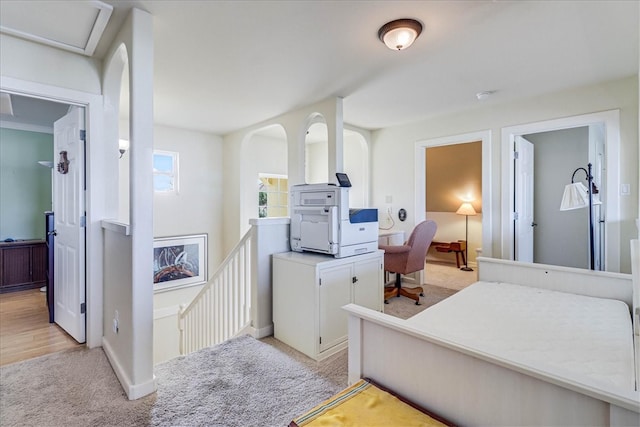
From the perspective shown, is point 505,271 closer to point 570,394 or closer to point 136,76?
point 570,394

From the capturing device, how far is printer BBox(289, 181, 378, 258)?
2818 millimetres

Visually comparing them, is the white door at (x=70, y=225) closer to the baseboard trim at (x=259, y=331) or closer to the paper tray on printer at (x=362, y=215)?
the baseboard trim at (x=259, y=331)

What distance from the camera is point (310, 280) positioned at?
256cm

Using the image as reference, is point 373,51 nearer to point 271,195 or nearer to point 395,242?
point 395,242

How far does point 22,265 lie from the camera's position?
4270 mm

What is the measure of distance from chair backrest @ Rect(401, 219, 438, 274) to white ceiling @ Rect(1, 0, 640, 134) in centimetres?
150

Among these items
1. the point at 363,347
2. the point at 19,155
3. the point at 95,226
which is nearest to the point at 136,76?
the point at 95,226

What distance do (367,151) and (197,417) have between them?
4172 mm

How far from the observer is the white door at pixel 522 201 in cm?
367

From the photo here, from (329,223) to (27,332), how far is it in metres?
2.95

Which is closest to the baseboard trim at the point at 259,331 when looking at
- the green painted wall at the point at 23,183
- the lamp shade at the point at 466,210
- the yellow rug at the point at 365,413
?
the yellow rug at the point at 365,413

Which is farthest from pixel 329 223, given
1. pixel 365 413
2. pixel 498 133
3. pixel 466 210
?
pixel 466 210


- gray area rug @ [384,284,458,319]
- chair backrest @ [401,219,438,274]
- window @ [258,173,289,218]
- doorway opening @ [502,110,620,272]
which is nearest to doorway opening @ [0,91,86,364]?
window @ [258,173,289,218]

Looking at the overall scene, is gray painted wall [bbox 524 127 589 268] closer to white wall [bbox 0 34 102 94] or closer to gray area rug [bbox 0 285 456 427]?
gray area rug [bbox 0 285 456 427]
